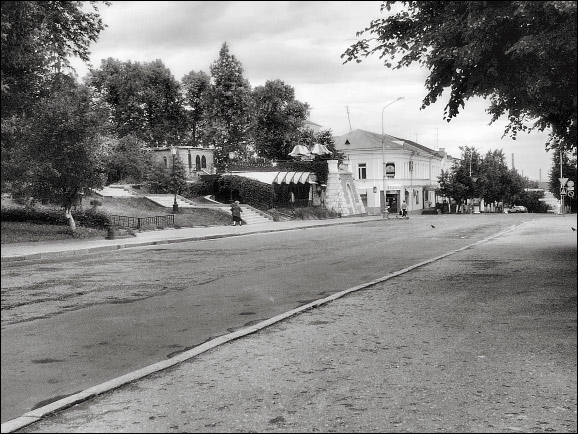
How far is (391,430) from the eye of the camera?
310 cm

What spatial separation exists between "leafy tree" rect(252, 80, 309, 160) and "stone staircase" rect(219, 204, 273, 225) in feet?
46.6

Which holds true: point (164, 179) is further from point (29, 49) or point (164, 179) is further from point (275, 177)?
point (29, 49)

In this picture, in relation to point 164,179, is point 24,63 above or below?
below

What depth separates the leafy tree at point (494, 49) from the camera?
16.7ft

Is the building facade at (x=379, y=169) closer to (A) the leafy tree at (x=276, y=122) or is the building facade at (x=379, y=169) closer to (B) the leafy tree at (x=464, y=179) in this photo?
(B) the leafy tree at (x=464, y=179)

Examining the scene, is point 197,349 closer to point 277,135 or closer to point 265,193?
point 265,193

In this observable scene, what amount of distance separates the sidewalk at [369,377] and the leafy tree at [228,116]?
168 feet

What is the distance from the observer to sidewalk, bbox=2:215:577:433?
11.0 feet

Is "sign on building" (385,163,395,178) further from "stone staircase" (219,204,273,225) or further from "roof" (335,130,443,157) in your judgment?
"stone staircase" (219,204,273,225)

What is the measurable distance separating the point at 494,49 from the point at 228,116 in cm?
5563

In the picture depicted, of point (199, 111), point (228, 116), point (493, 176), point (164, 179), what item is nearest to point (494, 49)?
point (164, 179)

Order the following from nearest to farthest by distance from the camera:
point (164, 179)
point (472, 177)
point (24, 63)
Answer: point (24, 63)
point (164, 179)
point (472, 177)

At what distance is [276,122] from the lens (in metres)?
60.7

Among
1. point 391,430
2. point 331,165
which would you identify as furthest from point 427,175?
point 391,430
